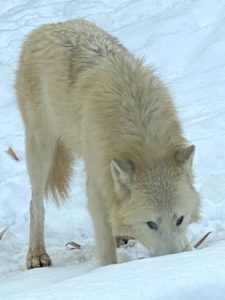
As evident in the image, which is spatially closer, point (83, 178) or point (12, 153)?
point (83, 178)

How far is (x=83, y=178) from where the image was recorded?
759 cm

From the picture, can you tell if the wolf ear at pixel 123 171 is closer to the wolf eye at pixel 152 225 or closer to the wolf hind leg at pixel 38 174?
the wolf eye at pixel 152 225

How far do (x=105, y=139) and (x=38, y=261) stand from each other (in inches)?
54.9

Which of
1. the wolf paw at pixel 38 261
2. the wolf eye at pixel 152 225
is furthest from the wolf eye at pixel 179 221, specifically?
the wolf paw at pixel 38 261

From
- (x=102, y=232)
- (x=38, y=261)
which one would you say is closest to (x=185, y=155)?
(x=102, y=232)

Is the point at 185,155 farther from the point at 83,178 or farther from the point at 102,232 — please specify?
the point at 83,178

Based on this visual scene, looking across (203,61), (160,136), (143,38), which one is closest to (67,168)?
(160,136)

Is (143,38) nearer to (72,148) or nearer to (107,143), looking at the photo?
(72,148)

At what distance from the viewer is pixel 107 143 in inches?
216

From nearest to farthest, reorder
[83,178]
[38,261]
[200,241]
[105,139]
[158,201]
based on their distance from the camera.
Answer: [158,201] → [105,139] → [200,241] → [38,261] → [83,178]

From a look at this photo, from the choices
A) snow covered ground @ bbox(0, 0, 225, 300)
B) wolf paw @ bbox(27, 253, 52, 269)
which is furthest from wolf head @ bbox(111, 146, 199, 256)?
wolf paw @ bbox(27, 253, 52, 269)

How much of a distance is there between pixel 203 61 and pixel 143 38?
3.90 ft

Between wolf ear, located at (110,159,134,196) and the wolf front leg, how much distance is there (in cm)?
50

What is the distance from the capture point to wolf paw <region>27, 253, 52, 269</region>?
639cm
